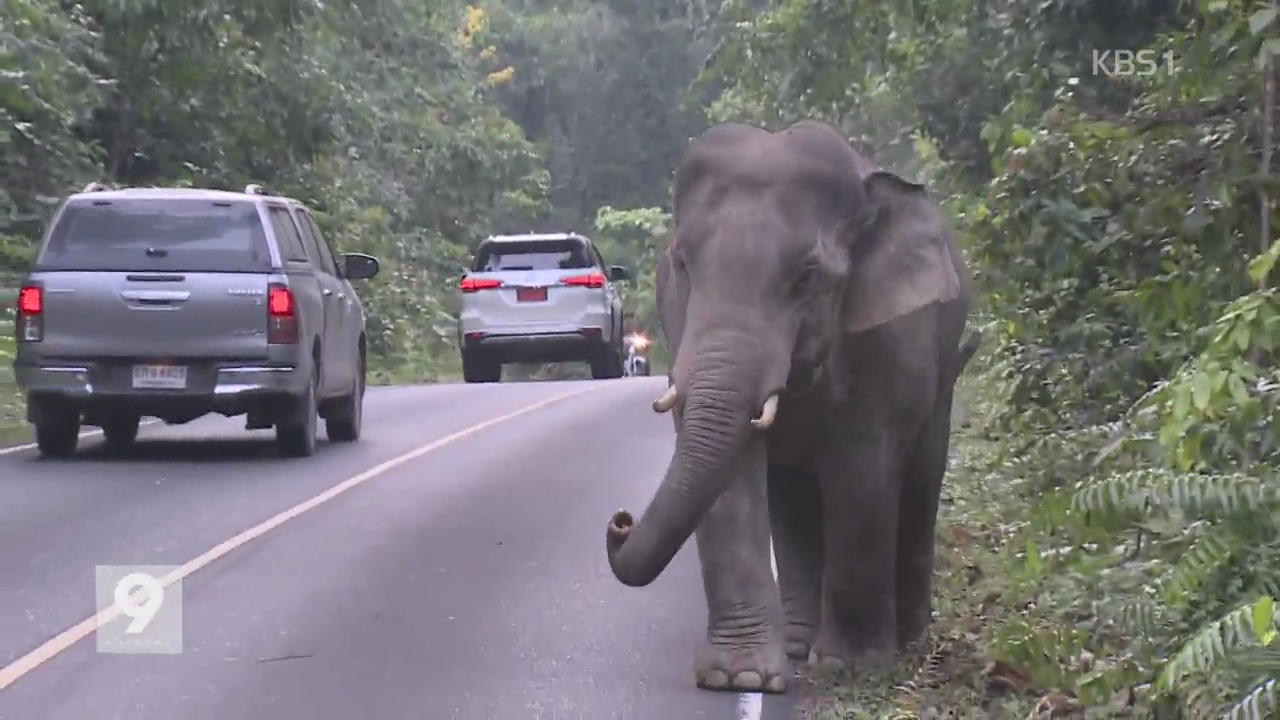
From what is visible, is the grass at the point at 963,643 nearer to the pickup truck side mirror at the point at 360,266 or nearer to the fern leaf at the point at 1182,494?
the fern leaf at the point at 1182,494

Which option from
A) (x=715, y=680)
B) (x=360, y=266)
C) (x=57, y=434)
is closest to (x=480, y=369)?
(x=360, y=266)

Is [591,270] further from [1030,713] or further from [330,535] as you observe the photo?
[1030,713]

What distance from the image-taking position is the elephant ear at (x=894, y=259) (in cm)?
869

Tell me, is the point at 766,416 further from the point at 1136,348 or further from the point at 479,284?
the point at 479,284

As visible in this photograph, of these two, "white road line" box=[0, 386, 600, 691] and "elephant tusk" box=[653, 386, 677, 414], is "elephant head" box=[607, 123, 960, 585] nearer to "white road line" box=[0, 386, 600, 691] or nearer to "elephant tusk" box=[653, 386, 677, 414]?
"elephant tusk" box=[653, 386, 677, 414]

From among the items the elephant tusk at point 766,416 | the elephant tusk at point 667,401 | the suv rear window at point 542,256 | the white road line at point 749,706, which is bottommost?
the white road line at point 749,706

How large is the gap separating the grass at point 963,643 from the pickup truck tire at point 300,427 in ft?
15.4

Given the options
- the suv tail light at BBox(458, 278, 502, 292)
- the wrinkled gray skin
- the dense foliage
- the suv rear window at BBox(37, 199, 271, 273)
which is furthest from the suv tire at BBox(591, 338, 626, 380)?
the wrinkled gray skin

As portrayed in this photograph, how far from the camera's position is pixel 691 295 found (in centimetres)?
821

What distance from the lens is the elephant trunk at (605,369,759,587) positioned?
7.76 meters

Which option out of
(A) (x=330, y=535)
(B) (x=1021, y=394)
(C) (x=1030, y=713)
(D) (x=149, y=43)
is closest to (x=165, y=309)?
(A) (x=330, y=535)

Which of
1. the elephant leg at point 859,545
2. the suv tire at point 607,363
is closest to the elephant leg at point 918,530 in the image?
the elephant leg at point 859,545

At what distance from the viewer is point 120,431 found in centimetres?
1766

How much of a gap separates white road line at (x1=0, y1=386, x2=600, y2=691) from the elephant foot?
2624 millimetres
